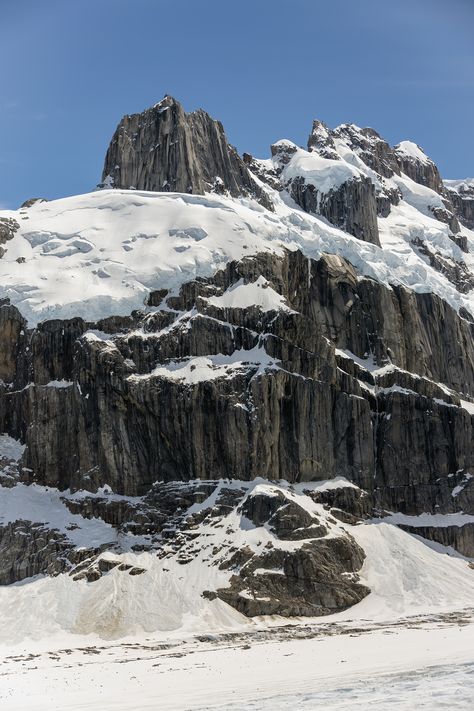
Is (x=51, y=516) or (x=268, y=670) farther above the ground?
(x=51, y=516)

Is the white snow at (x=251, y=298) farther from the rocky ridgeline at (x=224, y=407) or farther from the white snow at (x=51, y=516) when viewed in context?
the white snow at (x=51, y=516)

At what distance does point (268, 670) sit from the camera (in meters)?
83.3

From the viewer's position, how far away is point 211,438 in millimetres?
154125

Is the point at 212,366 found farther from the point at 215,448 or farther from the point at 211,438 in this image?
the point at 215,448

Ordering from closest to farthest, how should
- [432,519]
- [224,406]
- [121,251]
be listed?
[224,406] < [432,519] < [121,251]

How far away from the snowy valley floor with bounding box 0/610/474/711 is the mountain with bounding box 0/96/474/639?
1317cm

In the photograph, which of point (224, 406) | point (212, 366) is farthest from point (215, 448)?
point (212, 366)

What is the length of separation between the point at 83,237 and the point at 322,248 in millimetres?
50226

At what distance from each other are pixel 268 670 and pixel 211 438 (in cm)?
7265

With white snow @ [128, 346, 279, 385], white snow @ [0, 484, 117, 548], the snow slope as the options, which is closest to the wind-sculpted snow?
white snow @ [128, 346, 279, 385]

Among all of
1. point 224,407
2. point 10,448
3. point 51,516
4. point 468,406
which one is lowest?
point 51,516

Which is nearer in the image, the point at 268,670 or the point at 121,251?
the point at 268,670

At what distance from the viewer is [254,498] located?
5699 inches

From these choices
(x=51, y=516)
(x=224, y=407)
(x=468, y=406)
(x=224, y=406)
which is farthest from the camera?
(x=468, y=406)
